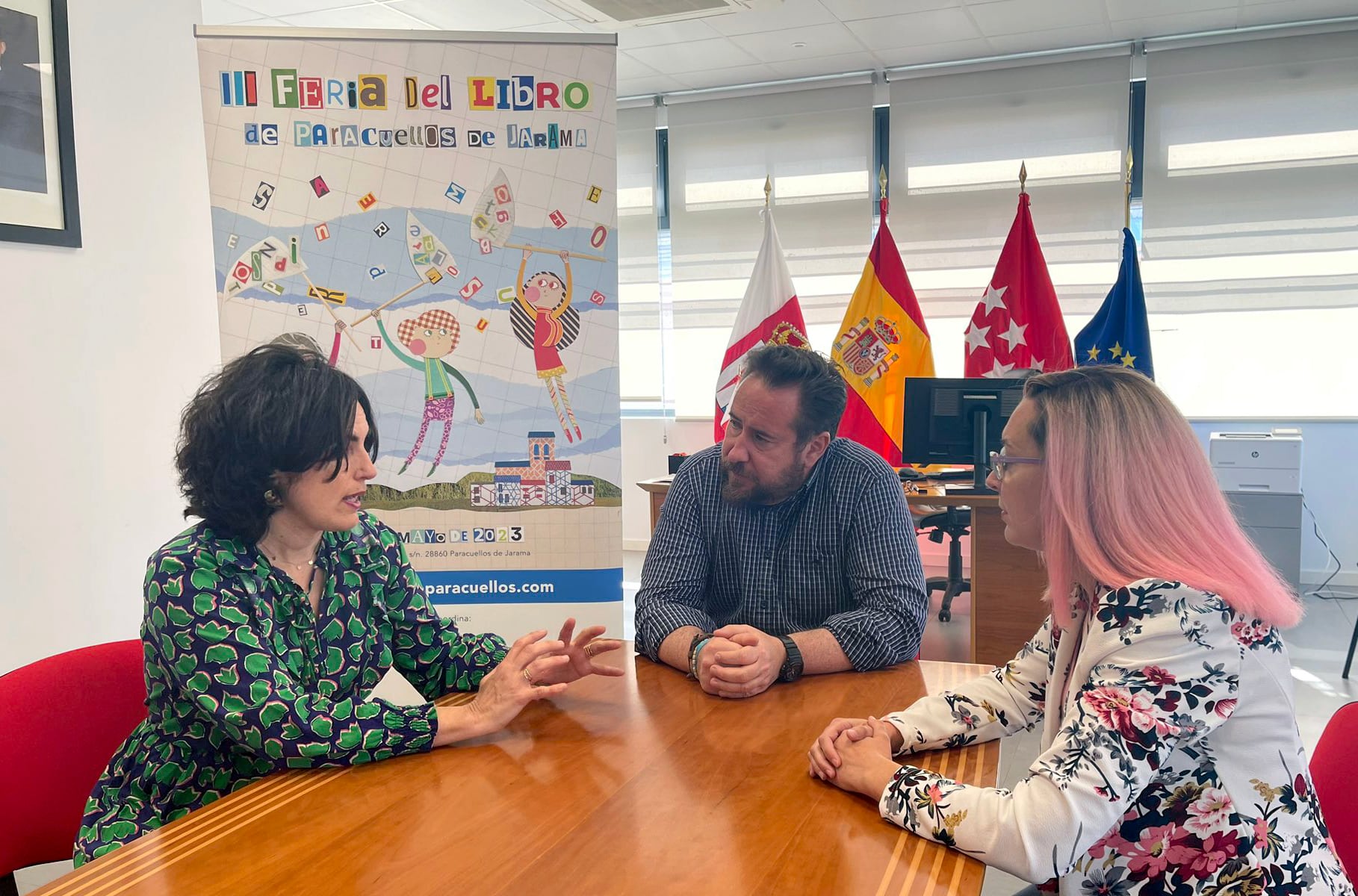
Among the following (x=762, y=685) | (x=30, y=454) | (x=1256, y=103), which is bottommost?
(x=762, y=685)

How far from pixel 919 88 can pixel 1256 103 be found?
2.03 meters

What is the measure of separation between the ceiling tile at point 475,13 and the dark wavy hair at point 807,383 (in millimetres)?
3787

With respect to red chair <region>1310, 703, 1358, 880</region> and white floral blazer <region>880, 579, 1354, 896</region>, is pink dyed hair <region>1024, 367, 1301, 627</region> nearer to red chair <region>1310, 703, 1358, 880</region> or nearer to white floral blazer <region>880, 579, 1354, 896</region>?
white floral blazer <region>880, 579, 1354, 896</region>

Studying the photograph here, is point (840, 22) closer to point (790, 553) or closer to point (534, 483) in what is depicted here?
point (534, 483)

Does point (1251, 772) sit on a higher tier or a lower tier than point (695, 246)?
lower

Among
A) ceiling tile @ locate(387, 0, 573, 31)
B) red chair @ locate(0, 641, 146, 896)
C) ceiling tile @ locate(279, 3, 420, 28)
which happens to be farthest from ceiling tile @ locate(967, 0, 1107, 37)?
red chair @ locate(0, 641, 146, 896)

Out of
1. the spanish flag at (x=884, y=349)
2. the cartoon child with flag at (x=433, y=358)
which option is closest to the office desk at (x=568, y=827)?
the cartoon child with flag at (x=433, y=358)

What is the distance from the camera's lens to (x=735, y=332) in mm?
5953

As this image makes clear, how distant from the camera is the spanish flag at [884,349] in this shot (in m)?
5.82

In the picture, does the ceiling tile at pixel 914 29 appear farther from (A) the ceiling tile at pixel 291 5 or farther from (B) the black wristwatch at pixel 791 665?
(B) the black wristwatch at pixel 791 665

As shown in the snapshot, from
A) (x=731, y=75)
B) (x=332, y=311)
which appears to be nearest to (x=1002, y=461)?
(x=332, y=311)

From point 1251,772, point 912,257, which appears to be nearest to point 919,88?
point 912,257

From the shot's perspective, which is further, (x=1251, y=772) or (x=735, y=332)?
(x=735, y=332)

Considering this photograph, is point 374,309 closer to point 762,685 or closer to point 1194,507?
point 762,685
